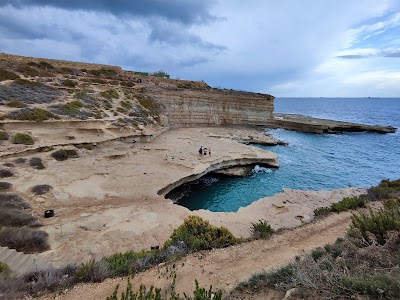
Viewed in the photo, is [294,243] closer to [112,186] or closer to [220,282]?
[220,282]

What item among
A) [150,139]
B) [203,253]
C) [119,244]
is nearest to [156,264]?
[203,253]

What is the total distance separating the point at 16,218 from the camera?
41.9ft

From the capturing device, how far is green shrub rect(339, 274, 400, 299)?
4660 millimetres

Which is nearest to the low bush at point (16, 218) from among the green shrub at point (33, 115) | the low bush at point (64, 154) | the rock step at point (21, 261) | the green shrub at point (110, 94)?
the rock step at point (21, 261)

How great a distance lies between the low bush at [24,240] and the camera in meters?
10.4

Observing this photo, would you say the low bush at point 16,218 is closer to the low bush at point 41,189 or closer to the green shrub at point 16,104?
the low bush at point 41,189

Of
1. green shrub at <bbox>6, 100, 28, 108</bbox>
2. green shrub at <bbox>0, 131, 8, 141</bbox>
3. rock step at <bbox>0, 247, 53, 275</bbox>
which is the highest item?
green shrub at <bbox>6, 100, 28, 108</bbox>

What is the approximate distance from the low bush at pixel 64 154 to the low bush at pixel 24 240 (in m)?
11.5

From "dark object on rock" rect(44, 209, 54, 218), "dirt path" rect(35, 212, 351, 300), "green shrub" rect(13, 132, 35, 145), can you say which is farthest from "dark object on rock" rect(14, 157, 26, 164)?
"dirt path" rect(35, 212, 351, 300)

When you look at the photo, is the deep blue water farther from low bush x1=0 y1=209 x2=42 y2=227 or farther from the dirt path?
low bush x1=0 y1=209 x2=42 y2=227

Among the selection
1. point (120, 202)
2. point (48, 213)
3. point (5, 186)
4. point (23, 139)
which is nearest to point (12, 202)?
point (48, 213)

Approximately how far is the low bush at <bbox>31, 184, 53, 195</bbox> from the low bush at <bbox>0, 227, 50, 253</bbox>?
4942 mm

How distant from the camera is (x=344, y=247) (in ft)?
25.9

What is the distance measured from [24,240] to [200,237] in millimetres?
7349
